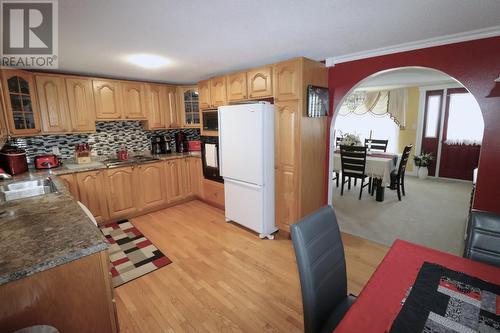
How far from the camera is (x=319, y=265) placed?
3.92 ft

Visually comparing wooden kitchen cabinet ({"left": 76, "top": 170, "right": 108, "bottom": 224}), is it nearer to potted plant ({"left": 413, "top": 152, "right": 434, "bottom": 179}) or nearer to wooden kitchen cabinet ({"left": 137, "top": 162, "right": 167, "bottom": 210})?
wooden kitchen cabinet ({"left": 137, "top": 162, "right": 167, "bottom": 210})

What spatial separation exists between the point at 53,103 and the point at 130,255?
2.22 metres

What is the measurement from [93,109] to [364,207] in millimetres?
4390

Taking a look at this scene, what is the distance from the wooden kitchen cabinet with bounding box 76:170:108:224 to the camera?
314 cm

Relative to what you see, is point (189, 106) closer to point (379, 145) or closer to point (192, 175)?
point (192, 175)

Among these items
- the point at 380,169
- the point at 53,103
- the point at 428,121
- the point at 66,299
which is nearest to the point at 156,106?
the point at 53,103

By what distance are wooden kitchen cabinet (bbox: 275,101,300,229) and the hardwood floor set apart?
401 millimetres

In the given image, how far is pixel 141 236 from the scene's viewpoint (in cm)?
311

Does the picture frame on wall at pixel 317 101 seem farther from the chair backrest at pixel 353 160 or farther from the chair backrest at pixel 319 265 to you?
the chair backrest at pixel 319 265

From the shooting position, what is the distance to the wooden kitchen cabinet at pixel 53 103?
9.99 ft

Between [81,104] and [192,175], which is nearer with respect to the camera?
[81,104]

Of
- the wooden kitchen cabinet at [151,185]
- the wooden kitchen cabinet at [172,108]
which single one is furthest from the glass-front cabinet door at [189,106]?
the wooden kitchen cabinet at [151,185]

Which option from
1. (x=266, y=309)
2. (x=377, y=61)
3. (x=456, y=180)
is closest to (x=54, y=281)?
(x=266, y=309)

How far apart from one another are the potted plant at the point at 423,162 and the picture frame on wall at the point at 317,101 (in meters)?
3.95
